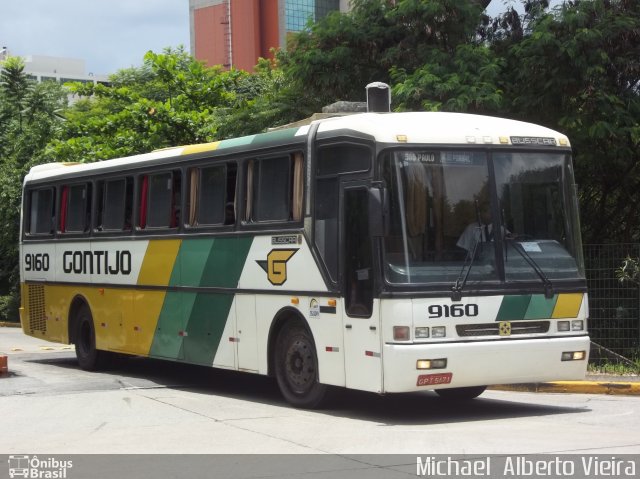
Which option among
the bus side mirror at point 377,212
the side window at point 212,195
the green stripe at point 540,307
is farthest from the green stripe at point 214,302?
the green stripe at point 540,307

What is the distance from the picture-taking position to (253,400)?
534 inches

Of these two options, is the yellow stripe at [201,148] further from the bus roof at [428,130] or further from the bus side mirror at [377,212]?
the bus side mirror at [377,212]

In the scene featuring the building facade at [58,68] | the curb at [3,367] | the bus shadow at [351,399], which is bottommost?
the bus shadow at [351,399]

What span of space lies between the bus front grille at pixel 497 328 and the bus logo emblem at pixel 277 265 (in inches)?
91.2

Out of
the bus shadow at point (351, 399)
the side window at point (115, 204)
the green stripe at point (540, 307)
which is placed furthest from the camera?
the side window at point (115, 204)

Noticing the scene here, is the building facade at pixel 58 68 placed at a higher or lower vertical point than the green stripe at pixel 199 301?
higher

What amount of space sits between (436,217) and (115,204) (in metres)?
7.10

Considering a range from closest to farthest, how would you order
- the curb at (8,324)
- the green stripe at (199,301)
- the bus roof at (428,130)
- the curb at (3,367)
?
the bus roof at (428,130) → the green stripe at (199,301) → the curb at (3,367) → the curb at (8,324)

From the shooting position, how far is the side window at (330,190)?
38.3 feet

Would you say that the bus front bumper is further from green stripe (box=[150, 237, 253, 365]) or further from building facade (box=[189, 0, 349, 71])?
building facade (box=[189, 0, 349, 71])

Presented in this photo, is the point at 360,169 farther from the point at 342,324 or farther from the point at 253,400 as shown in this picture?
the point at 253,400
